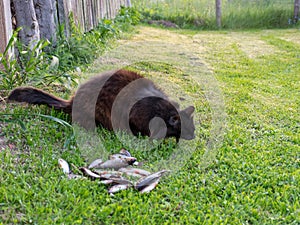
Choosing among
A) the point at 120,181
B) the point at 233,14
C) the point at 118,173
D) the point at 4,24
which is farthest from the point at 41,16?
the point at 233,14

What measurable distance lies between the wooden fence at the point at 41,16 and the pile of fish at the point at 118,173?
55.7 inches

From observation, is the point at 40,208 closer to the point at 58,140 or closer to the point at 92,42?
the point at 58,140

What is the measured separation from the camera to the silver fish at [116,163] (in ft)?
7.48

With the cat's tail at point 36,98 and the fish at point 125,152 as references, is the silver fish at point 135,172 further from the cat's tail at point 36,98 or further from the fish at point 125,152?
the cat's tail at point 36,98

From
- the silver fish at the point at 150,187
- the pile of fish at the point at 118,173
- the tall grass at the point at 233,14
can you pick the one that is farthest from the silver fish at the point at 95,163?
the tall grass at the point at 233,14

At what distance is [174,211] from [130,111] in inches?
42.5

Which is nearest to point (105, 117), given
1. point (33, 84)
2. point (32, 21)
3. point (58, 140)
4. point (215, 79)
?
point (58, 140)

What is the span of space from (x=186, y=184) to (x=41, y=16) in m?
2.69

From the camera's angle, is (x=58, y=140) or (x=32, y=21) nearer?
(x=58, y=140)

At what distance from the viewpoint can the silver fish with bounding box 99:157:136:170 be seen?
2.28 meters

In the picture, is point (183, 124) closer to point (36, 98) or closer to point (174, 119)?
point (174, 119)

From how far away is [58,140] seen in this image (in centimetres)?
249

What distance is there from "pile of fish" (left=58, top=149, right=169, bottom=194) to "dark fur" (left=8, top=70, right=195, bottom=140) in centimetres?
45

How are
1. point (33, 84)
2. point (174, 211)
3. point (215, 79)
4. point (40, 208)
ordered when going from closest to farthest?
1. point (40, 208)
2. point (174, 211)
3. point (33, 84)
4. point (215, 79)
